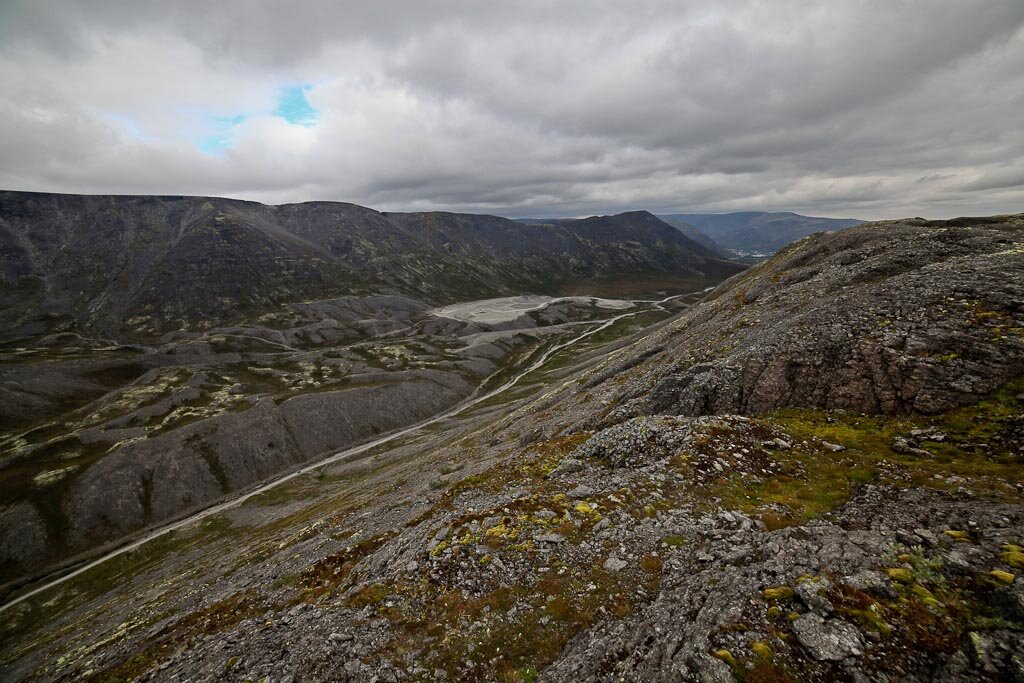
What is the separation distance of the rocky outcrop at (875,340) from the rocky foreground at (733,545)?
19 centimetres

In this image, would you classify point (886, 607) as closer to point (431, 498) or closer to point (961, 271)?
point (431, 498)

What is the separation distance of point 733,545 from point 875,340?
888 inches

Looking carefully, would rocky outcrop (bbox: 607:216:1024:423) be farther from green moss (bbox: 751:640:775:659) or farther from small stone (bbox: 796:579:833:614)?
green moss (bbox: 751:640:775:659)

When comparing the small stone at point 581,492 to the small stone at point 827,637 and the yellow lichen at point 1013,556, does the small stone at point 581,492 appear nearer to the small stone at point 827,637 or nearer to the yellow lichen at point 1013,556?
the small stone at point 827,637

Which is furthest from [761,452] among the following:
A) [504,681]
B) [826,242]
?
[826,242]

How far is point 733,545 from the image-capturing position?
1564cm

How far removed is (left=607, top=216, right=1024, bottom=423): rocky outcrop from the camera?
2341 cm

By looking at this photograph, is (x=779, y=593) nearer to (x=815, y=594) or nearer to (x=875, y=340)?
(x=815, y=594)

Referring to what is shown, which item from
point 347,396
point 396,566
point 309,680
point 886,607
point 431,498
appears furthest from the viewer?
point 347,396

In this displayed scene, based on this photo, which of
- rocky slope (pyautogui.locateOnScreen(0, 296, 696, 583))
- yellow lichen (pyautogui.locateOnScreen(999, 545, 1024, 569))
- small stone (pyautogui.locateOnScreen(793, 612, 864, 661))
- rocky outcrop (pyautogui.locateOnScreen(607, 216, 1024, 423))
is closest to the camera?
small stone (pyautogui.locateOnScreen(793, 612, 864, 661))

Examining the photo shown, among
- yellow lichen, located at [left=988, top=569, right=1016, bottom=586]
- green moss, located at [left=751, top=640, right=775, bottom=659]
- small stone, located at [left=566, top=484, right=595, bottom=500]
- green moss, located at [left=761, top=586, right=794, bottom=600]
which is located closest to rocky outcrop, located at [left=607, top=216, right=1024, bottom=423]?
yellow lichen, located at [left=988, top=569, right=1016, bottom=586]

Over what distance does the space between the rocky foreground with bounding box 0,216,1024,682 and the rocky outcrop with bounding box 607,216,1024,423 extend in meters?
0.19

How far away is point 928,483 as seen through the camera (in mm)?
16250

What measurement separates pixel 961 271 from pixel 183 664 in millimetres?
56097
